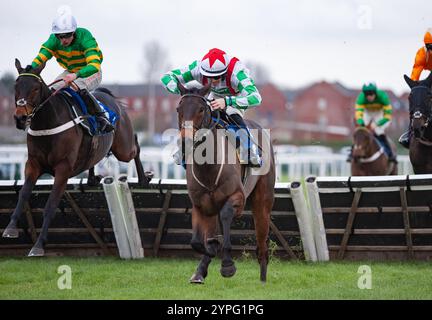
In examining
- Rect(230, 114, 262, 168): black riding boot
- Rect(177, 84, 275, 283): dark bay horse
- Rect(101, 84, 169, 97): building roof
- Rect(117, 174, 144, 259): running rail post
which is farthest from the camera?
Rect(101, 84, 169, 97): building roof

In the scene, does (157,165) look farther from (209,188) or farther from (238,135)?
(209,188)

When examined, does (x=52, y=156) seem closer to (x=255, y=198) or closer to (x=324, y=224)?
(x=255, y=198)

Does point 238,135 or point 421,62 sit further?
point 421,62

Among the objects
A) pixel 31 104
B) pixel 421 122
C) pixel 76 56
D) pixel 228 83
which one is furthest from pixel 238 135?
pixel 421 122

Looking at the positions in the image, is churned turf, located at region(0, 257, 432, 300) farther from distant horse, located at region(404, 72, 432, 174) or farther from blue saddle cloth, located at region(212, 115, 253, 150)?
distant horse, located at region(404, 72, 432, 174)

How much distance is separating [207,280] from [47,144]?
221cm

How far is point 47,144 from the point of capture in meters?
9.09

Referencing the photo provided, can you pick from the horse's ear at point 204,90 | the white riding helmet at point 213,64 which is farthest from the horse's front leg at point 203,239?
the white riding helmet at point 213,64

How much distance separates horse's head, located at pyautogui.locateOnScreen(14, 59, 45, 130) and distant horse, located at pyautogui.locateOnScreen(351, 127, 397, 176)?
7480mm

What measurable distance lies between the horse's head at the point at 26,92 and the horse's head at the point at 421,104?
4049 mm

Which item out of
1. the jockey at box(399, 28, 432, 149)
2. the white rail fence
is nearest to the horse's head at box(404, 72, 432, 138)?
the jockey at box(399, 28, 432, 149)

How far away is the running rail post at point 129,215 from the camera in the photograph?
9953 mm

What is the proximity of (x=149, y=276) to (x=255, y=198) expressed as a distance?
1341 millimetres

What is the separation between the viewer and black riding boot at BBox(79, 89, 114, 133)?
970cm
